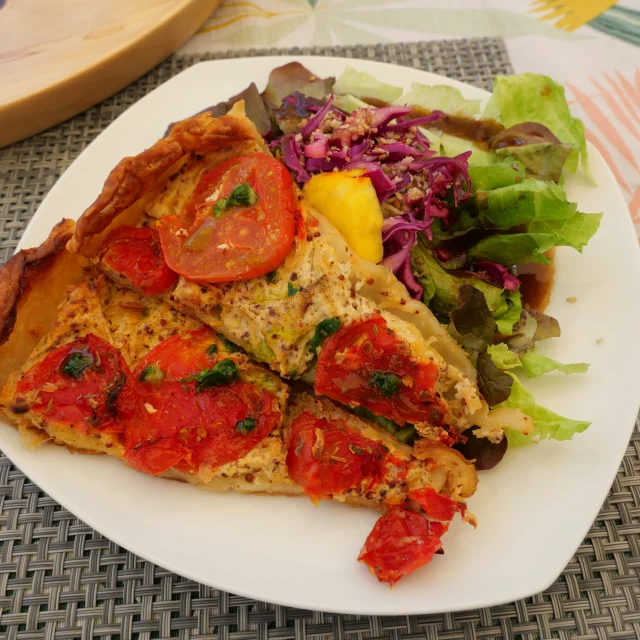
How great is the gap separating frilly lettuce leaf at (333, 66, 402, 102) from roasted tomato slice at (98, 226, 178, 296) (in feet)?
6.24

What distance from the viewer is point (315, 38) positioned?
215 inches

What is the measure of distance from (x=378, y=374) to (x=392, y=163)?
5.41 feet

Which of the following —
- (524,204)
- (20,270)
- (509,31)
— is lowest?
(20,270)

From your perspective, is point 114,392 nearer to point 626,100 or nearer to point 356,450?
point 356,450

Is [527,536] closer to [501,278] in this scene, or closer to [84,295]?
[501,278]

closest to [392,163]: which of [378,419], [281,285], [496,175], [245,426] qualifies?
[496,175]

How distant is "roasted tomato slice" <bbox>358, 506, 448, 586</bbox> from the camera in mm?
2605

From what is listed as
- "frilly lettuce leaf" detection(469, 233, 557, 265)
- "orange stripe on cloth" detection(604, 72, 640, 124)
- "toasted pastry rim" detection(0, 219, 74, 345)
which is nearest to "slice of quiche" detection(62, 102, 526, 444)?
"toasted pastry rim" detection(0, 219, 74, 345)

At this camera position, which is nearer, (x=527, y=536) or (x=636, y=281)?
(x=527, y=536)

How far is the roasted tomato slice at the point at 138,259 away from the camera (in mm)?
3197

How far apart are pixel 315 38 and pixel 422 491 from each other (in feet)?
14.4

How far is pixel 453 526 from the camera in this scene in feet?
9.27

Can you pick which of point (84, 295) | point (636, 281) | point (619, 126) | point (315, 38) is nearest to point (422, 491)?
point (636, 281)

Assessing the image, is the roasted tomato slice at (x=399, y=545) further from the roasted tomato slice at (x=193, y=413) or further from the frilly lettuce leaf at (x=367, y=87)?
the frilly lettuce leaf at (x=367, y=87)
